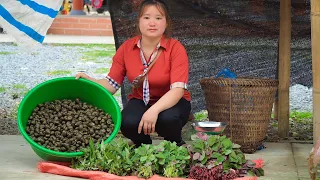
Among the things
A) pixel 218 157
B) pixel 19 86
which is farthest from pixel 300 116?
pixel 19 86

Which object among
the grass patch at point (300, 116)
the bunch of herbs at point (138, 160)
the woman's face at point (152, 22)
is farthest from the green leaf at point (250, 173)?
the grass patch at point (300, 116)

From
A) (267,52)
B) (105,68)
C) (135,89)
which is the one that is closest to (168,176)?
(135,89)

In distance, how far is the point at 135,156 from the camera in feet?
12.4

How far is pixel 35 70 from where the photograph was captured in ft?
33.8

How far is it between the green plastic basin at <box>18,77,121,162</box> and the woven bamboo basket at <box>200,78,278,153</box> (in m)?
0.83

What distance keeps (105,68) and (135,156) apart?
262 inches

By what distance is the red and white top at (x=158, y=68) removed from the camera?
4176 millimetres

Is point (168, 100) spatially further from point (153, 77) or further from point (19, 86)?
point (19, 86)

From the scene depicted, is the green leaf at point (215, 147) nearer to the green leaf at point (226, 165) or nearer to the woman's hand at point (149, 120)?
the green leaf at point (226, 165)

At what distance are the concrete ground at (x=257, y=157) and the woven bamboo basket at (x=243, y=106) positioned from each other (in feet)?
0.47

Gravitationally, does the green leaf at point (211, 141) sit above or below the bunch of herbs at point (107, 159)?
above

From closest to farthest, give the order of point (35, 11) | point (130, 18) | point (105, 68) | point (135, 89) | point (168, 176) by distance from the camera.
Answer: point (168, 176)
point (135, 89)
point (35, 11)
point (130, 18)
point (105, 68)

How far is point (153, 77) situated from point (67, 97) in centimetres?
56

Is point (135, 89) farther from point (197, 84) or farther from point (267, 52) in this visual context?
point (267, 52)
